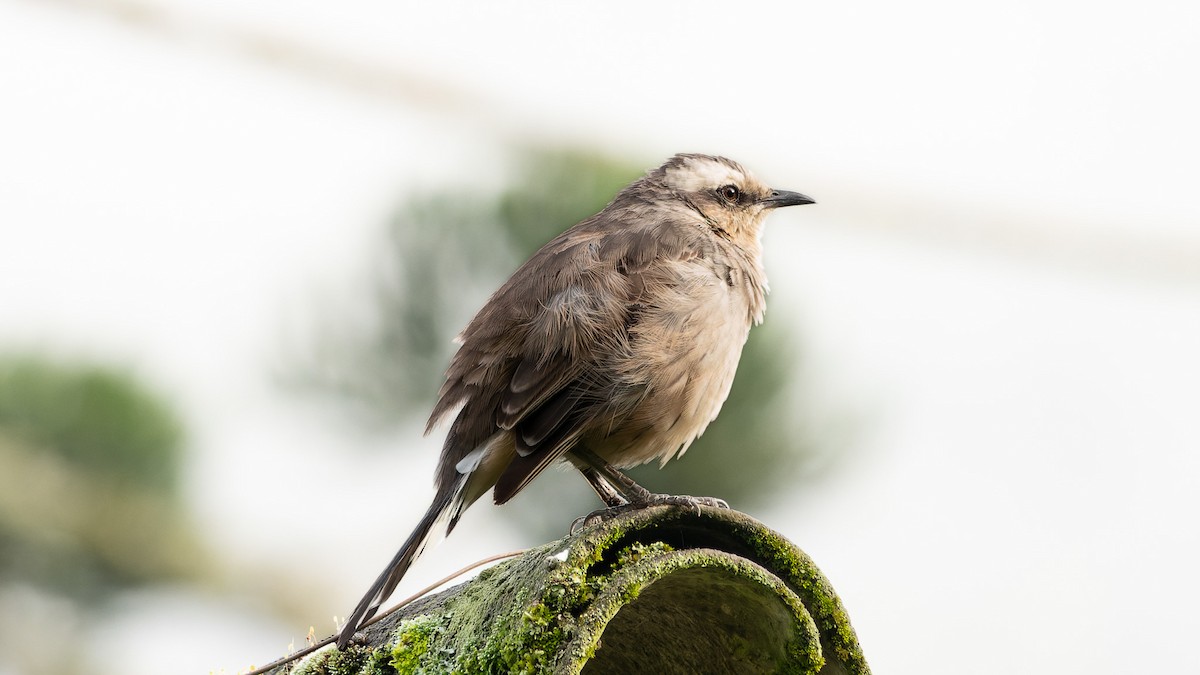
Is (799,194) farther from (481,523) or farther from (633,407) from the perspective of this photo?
(481,523)

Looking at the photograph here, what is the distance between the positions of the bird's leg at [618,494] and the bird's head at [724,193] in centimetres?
111

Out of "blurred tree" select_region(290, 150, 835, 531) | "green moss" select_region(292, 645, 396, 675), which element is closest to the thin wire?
"green moss" select_region(292, 645, 396, 675)

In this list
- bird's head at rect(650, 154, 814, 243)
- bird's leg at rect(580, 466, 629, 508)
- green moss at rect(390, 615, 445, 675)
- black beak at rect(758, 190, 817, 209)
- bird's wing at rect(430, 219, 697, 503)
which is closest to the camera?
green moss at rect(390, 615, 445, 675)

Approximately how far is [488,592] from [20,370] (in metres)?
6.54

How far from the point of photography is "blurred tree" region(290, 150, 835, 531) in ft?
27.0

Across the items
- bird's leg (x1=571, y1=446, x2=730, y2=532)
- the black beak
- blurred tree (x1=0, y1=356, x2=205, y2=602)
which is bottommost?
blurred tree (x1=0, y1=356, x2=205, y2=602)

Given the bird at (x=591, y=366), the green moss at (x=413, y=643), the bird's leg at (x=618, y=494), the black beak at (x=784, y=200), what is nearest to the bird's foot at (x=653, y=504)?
the bird's leg at (x=618, y=494)

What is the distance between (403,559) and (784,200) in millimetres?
2136

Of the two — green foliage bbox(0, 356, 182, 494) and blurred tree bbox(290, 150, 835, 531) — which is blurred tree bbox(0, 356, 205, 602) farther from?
blurred tree bbox(290, 150, 835, 531)

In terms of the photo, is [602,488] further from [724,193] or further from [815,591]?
[724,193]

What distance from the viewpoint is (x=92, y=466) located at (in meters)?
8.16

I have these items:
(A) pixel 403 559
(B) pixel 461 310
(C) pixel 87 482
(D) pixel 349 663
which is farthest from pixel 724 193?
(C) pixel 87 482

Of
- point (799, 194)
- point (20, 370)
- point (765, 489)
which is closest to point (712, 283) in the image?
point (799, 194)

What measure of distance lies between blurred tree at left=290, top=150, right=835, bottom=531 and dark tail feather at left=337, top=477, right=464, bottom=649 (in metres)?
5.13
